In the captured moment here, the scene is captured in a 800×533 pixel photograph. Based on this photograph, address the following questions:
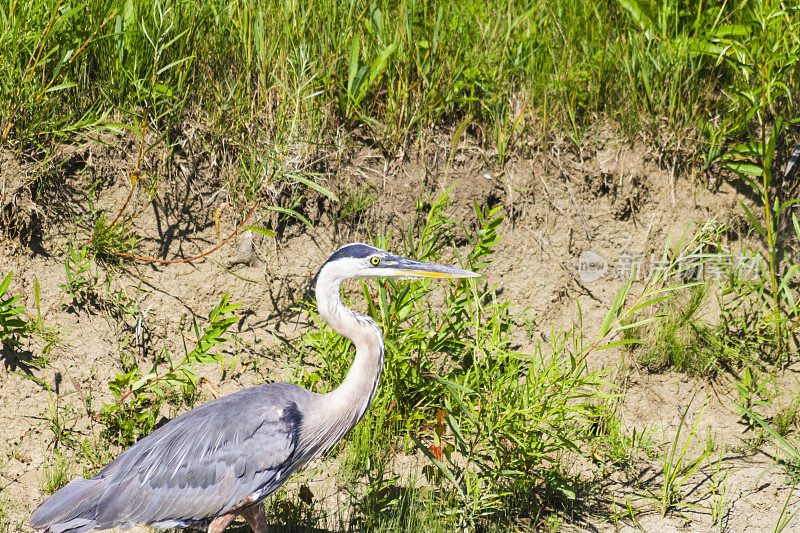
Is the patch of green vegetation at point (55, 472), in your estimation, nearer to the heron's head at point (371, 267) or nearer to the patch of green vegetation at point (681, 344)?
the heron's head at point (371, 267)

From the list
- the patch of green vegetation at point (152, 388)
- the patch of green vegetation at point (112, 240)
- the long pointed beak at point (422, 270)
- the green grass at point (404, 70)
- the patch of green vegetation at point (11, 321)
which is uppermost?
the green grass at point (404, 70)

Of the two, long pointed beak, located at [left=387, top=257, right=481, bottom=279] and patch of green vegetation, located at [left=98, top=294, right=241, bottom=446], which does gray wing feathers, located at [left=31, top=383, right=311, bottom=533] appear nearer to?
patch of green vegetation, located at [left=98, top=294, right=241, bottom=446]

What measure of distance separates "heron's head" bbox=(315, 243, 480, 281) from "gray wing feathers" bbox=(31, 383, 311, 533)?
0.71 meters

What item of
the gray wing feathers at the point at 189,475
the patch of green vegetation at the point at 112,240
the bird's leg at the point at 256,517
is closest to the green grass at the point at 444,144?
the patch of green vegetation at the point at 112,240

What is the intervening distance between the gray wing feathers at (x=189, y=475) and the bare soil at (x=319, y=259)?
68 centimetres

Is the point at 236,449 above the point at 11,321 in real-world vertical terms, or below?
below

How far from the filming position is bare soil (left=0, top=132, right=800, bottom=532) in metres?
3.95

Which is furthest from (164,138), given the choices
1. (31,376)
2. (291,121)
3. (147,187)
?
(31,376)

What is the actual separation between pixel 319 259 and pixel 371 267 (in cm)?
124

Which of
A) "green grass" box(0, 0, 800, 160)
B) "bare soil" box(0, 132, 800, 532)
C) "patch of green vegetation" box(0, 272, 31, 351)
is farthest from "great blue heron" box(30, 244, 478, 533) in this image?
"green grass" box(0, 0, 800, 160)

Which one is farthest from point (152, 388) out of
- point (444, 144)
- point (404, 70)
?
point (404, 70)

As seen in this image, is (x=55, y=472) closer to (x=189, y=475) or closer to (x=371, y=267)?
(x=189, y=475)

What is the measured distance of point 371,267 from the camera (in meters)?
3.48

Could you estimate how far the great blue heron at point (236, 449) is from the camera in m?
3.24
